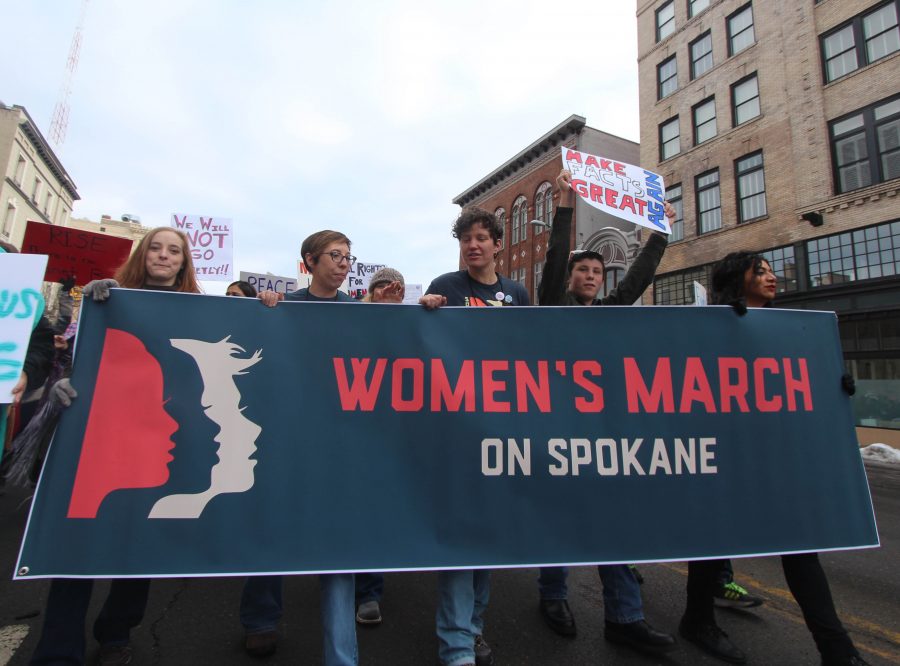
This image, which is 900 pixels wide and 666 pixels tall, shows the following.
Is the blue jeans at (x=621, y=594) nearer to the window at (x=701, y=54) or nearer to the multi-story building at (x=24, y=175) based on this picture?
the window at (x=701, y=54)

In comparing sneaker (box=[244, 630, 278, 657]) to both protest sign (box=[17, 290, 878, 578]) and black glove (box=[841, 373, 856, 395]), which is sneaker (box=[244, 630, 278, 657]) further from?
black glove (box=[841, 373, 856, 395])

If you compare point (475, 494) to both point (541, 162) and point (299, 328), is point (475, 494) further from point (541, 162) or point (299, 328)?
point (541, 162)

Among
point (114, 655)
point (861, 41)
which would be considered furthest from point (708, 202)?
point (114, 655)

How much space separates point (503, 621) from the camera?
3.03 meters

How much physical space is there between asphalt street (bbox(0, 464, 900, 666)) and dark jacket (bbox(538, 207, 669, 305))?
1902mm

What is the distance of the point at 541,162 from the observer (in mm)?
29375

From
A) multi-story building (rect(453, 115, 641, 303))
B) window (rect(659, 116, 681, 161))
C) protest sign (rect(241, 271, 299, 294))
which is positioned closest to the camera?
protest sign (rect(241, 271, 299, 294))

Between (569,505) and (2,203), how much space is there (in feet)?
135

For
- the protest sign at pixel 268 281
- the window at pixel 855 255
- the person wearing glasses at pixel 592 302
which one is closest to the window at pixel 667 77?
the window at pixel 855 255

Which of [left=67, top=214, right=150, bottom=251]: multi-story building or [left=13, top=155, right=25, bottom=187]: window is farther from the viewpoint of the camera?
[left=67, top=214, right=150, bottom=251]: multi-story building

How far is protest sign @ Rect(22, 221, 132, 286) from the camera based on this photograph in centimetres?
543

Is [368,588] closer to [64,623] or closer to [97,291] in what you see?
[64,623]

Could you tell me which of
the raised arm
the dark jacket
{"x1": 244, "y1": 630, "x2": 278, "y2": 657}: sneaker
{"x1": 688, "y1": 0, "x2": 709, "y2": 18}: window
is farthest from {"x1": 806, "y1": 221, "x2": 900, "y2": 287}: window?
{"x1": 244, "y1": 630, "x2": 278, "y2": 657}: sneaker

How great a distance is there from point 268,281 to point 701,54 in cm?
1922
